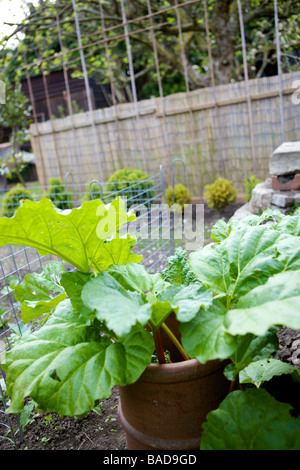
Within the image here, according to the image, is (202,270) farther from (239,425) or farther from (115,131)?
(115,131)

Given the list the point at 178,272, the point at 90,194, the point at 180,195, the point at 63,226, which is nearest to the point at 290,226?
Result: the point at 178,272

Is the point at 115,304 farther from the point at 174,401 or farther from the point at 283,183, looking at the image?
the point at 283,183

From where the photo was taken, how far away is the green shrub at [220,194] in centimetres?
541

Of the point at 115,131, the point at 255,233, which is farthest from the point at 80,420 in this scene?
the point at 115,131

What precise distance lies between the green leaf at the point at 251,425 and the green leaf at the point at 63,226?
62 cm

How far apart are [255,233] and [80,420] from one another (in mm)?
1192

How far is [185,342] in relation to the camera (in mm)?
1047

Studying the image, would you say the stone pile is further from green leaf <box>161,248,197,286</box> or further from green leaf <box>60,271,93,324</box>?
green leaf <box>60,271,93,324</box>

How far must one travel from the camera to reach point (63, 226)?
124 cm

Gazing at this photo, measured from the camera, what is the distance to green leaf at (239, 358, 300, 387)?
147cm

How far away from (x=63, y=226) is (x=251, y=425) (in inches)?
30.4

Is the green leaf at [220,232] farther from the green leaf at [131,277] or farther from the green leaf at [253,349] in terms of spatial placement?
the green leaf at [253,349]
